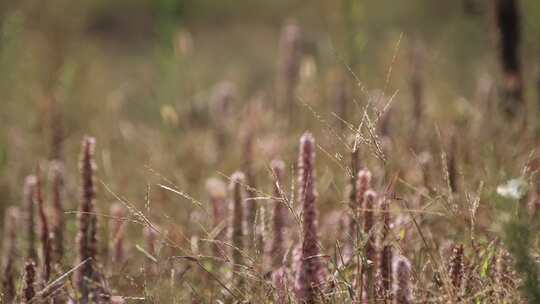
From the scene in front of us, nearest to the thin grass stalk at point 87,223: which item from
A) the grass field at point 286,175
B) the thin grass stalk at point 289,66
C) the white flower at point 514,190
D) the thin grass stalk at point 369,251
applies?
the grass field at point 286,175

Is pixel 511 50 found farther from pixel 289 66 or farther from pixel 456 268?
pixel 456 268

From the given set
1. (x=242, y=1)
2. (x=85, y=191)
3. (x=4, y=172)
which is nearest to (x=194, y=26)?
(x=242, y=1)

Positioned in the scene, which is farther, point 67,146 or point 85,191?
point 67,146

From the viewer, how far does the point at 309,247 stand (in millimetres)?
1701

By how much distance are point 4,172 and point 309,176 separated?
234 cm

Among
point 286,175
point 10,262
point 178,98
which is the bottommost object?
point 10,262

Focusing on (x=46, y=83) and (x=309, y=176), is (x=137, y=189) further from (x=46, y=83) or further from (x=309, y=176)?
(x=309, y=176)

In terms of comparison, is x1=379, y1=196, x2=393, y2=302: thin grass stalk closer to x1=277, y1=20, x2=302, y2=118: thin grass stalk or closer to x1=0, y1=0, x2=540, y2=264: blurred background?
x1=0, y1=0, x2=540, y2=264: blurred background

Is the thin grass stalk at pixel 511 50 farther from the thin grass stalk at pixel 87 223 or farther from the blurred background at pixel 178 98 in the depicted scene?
the thin grass stalk at pixel 87 223

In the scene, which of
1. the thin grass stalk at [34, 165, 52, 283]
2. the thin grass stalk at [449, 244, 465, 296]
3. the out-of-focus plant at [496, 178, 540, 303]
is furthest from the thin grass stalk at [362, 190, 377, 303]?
the thin grass stalk at [34, 165, 52, 283]

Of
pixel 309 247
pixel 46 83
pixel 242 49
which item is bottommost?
pixel 309 247

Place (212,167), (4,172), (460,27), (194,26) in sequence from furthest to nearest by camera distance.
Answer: (194,26) → (460,27) → (212,167) → (4,172)

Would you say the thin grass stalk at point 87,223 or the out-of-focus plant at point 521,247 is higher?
the thin grass stalk at point 87,223

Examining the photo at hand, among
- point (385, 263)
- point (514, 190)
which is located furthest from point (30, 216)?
point (514, 190)
